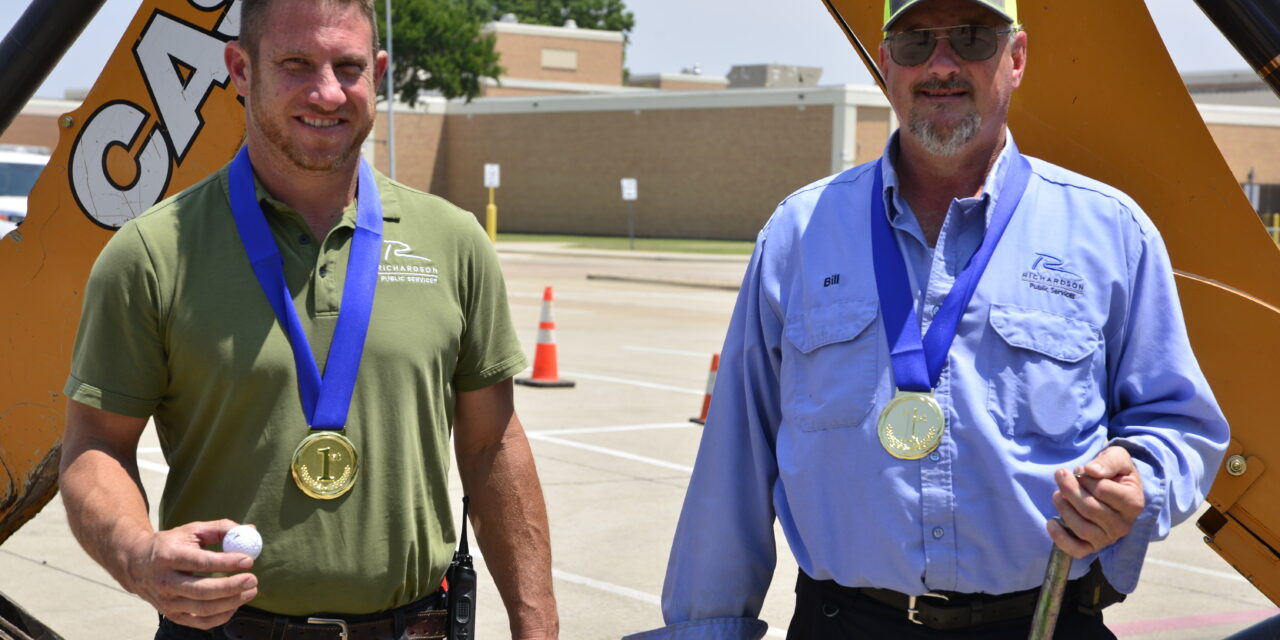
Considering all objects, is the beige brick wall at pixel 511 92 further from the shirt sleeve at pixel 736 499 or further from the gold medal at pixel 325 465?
the gold medal at pixel 325 465

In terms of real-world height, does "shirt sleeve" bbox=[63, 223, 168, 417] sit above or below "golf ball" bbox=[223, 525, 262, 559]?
above

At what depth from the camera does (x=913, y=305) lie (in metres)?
2.66

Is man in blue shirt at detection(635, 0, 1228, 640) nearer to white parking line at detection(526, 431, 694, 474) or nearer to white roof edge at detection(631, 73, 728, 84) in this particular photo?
white parking line at detection(526, 431, 694, 474)

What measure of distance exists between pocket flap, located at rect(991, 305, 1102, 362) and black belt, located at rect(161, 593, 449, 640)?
1.26m

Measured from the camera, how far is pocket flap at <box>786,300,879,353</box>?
8.80 feet

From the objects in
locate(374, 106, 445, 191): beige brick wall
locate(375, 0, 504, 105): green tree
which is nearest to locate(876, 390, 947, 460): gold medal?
locate(374, 106, 445, 191): beige brick wall

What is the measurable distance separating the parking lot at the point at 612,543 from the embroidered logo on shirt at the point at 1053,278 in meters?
3.87

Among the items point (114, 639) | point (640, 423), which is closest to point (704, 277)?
point (640, 423)

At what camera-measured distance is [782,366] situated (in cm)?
279

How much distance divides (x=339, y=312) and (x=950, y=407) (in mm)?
1146

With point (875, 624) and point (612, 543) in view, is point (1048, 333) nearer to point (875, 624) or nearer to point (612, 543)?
point (875, 624)

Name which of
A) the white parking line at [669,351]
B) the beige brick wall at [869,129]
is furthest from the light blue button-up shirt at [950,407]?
the beige brick wall at [869,129]

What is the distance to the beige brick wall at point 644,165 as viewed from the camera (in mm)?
48250

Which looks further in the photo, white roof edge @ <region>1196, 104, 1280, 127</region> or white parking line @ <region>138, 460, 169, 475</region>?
white roof edge @ <region>1196, 104, 1280, 127</region>
